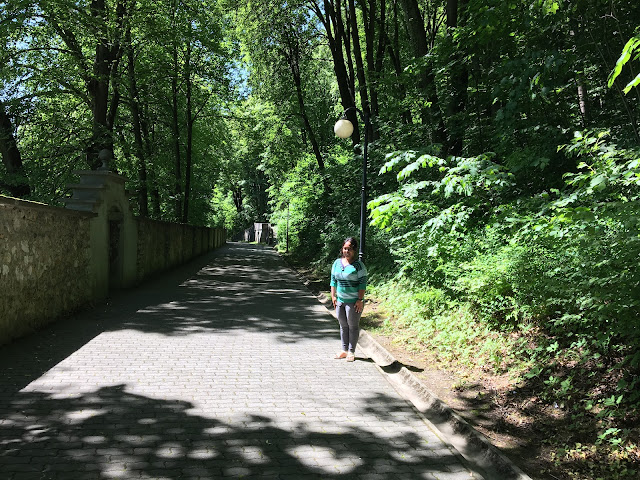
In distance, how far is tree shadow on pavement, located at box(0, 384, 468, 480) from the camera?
3514 mm

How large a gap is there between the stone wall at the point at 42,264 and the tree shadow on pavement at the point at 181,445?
2860mm

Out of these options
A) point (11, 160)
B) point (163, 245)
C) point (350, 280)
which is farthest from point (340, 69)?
point (350, 280)

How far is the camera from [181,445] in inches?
154

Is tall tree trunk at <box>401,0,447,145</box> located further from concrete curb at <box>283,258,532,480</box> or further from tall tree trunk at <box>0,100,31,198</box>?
tall tree trunk at <box>0,100,31,198</box>

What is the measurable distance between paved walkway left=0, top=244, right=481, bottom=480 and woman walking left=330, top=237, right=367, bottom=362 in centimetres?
52

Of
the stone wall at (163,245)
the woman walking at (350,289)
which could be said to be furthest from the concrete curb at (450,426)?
the stone wall at (163,245)

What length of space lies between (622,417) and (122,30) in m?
18.2

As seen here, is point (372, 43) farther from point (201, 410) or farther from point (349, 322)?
point (201, 410)

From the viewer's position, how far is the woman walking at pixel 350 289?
672 centimetres

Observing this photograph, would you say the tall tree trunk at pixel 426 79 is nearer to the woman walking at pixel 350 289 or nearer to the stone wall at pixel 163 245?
the woman walking at pixel 350 289

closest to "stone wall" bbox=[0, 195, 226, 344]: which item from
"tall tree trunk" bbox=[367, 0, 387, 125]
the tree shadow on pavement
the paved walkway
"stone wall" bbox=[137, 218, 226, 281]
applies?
the paved walkway

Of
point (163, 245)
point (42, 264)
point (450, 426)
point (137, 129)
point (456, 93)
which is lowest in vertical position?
point (450, 426)

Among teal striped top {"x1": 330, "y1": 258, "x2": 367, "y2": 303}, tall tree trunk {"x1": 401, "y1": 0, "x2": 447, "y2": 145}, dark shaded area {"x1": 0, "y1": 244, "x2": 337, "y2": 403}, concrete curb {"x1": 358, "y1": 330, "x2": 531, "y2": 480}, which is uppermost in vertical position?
tall tree trunk {"x1": 401, "y1": 0, "x2": 447, "y2": 145}

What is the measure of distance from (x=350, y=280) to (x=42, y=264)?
5.53 meters
